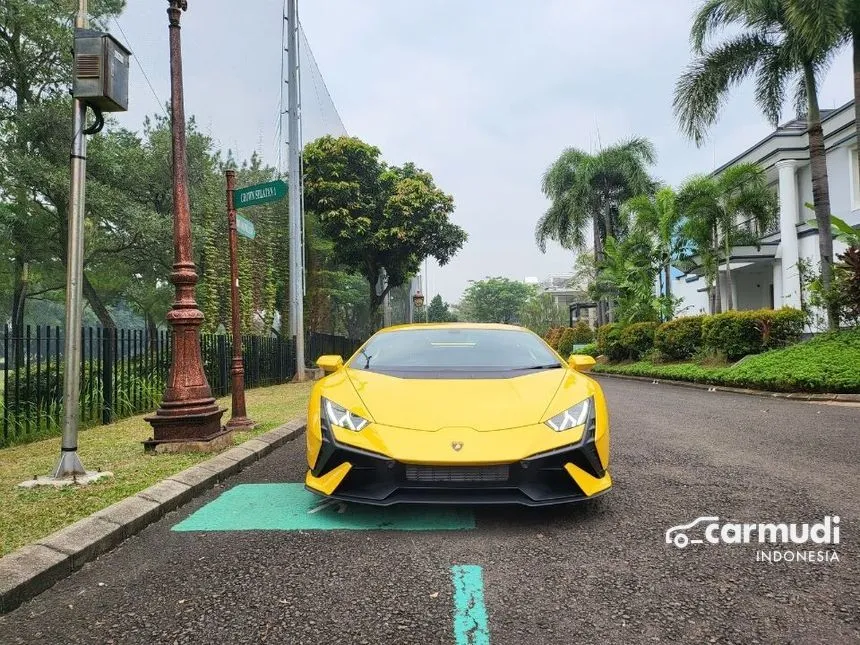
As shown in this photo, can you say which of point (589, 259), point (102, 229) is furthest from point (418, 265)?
point (102, 229)

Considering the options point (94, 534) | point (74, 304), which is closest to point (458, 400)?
point (94, 534)

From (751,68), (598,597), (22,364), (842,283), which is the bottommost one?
(598,597)

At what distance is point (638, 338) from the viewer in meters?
20.5

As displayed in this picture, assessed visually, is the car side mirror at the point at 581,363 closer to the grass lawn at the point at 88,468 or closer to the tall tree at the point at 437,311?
the grass lawn at the point at 88,468

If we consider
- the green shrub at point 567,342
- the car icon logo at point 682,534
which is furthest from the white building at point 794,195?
the car icon logo at point 682,534

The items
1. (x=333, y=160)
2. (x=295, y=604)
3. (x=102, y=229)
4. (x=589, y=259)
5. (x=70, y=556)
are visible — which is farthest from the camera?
(x=589, y=259)

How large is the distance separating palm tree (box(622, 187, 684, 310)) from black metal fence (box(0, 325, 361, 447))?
697 inches

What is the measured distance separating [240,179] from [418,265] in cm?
1252

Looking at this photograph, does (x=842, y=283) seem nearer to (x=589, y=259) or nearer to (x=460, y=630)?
(x=460, y=630)

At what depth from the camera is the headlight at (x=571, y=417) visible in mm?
3266

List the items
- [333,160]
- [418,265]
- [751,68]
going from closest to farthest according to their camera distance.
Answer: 1. [751,68]
2. [333,160]
3. [418,265]

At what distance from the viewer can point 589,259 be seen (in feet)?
109

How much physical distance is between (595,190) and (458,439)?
29485mm

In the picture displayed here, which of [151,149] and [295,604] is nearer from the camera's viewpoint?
[295,604]
